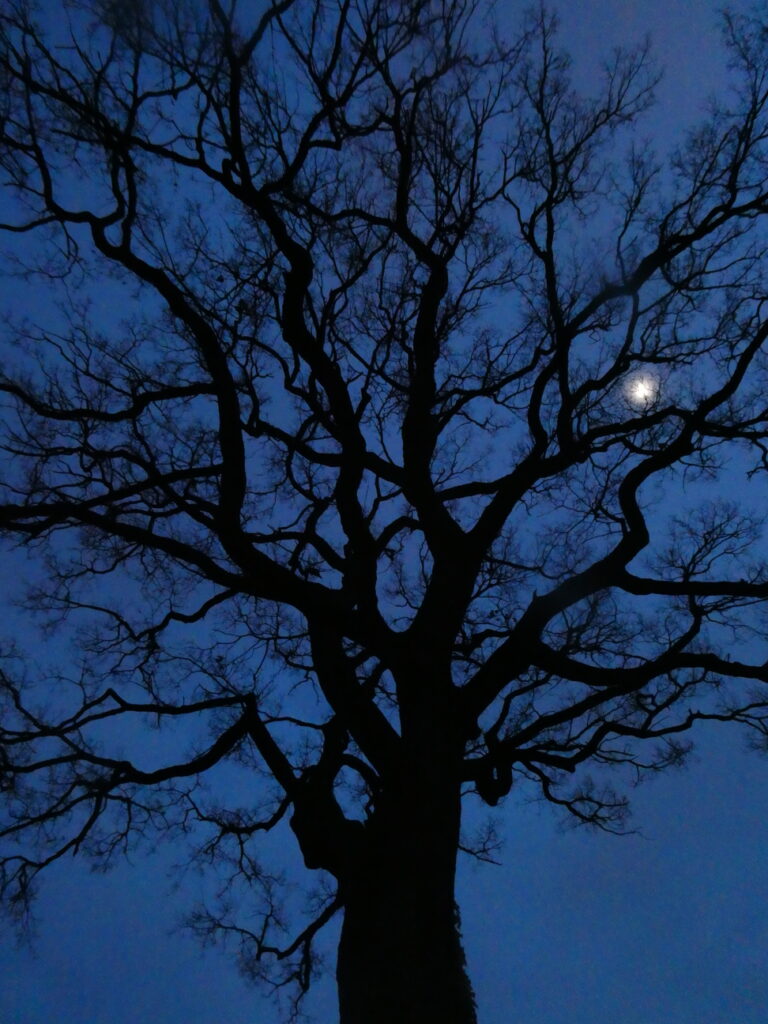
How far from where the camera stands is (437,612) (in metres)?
6.29

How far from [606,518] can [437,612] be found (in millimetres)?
2587

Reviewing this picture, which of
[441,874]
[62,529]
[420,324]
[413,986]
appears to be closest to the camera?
[413,986]

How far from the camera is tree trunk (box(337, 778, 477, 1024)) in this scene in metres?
4.22

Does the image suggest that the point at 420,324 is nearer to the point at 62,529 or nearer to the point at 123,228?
the point at 123,228

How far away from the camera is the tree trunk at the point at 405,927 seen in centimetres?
422

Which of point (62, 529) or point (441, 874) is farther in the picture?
point (62, 529)

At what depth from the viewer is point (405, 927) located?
452cm

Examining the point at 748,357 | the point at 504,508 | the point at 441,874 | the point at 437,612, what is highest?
the point at 748,357

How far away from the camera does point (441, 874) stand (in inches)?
191

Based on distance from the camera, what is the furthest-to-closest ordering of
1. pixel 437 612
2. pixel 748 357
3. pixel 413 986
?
pixel 437 612, pixel 748 357, pixel 413 986

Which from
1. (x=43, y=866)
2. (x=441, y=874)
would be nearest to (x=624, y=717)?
(x=441, y=874)

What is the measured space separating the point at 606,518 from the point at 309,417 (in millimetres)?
3296

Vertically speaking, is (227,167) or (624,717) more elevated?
(227,167)

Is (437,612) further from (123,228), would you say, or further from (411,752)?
(123,228)
